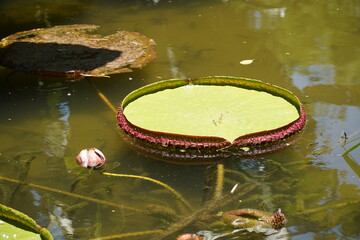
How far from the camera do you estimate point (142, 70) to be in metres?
2.92

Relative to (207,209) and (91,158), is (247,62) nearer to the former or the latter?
(91,158)

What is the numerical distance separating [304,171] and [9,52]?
185 cm

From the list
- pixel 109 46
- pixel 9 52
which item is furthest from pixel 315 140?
pixel 9 52

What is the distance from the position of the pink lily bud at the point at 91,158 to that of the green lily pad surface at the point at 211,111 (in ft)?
0.66

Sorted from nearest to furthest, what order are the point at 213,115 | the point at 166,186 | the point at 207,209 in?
1. the point at 207,209
2. the point at 166,186
3. the point at 213,115

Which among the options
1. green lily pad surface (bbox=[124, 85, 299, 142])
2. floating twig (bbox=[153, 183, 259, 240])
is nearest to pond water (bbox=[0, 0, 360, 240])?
floating twig (bbox=[153, 183, 259, 240])

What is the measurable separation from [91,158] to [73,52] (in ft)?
3.89

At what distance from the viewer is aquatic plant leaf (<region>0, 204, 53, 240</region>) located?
1448mm

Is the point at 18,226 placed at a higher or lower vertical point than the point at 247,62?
higher

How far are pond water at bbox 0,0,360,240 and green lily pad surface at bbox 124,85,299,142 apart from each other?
0.39 ft

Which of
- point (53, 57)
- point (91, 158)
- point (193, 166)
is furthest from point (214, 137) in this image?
point (53, 57)

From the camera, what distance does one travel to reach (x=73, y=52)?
304cm

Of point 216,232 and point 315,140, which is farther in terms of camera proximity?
point 315,140

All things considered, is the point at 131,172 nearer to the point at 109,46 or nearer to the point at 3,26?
the point at 109,46
